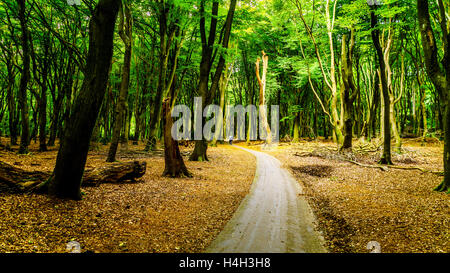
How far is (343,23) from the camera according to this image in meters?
15.7

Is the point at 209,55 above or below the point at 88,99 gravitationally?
above

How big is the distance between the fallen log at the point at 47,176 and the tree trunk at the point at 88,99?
2.26ft

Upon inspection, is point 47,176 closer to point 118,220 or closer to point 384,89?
point 118,220

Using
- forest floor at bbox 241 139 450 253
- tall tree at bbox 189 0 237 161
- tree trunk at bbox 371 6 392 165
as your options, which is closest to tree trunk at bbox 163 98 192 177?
tall tree at bbox 189 0 237 161

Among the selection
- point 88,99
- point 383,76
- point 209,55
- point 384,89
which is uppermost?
point 209,55

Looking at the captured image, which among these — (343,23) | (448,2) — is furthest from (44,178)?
(343,23)

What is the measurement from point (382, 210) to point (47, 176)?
26.7ft

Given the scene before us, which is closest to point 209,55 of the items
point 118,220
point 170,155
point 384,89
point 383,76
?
point 170,155

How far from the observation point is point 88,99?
16.0ft

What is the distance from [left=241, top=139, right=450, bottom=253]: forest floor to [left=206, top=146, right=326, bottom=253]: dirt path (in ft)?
1.12

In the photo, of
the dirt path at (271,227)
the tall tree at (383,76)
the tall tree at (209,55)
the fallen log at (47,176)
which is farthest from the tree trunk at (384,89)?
the fallen log at (47,176)

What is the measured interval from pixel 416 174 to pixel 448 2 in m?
7.61

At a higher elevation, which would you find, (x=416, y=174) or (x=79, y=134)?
(x=79, y=134)
